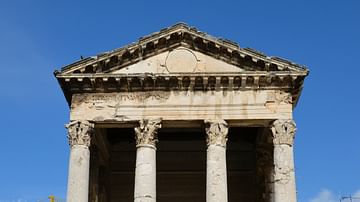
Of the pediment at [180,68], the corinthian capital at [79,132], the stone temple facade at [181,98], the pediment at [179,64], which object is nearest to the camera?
the stone temple facade at [181,98]

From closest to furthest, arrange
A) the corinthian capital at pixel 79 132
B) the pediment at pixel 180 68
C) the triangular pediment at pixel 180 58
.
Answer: the corinthian capital at pixel 79 132 < the pediment at pixel 180 68 < the triangular pediment at pixel 180 58

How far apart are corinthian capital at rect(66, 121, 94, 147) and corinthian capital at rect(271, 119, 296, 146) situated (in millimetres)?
5961

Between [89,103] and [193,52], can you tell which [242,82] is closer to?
[193,52]

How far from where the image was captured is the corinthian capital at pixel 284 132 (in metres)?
20.7

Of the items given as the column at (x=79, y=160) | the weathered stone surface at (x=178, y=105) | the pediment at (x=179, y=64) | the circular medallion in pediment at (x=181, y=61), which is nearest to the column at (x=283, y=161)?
the weathered stone surface at (x=178, y=105)

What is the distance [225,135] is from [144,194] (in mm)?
3202

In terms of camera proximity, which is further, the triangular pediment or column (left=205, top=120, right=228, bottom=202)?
the triangular pediment

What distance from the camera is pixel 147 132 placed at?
21016 millimetres

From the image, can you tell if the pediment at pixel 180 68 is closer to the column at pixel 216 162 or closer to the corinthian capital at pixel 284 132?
the corinthian capital at pixel 284 132

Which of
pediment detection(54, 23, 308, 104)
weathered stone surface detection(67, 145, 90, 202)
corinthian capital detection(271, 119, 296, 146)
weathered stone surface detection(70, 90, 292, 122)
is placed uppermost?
pediment detection(54, 23, 308, 104)

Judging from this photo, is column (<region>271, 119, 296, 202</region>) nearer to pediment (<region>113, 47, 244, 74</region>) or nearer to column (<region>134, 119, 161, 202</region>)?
pediment (<region>113, 47, 244, 74</region>)

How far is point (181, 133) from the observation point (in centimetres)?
2655

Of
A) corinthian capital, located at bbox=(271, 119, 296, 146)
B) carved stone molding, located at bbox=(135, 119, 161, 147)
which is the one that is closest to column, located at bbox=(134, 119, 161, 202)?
carved stone molding, located at bbox=(135, 119, 161, 147)

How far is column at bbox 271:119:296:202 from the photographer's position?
20125mm
